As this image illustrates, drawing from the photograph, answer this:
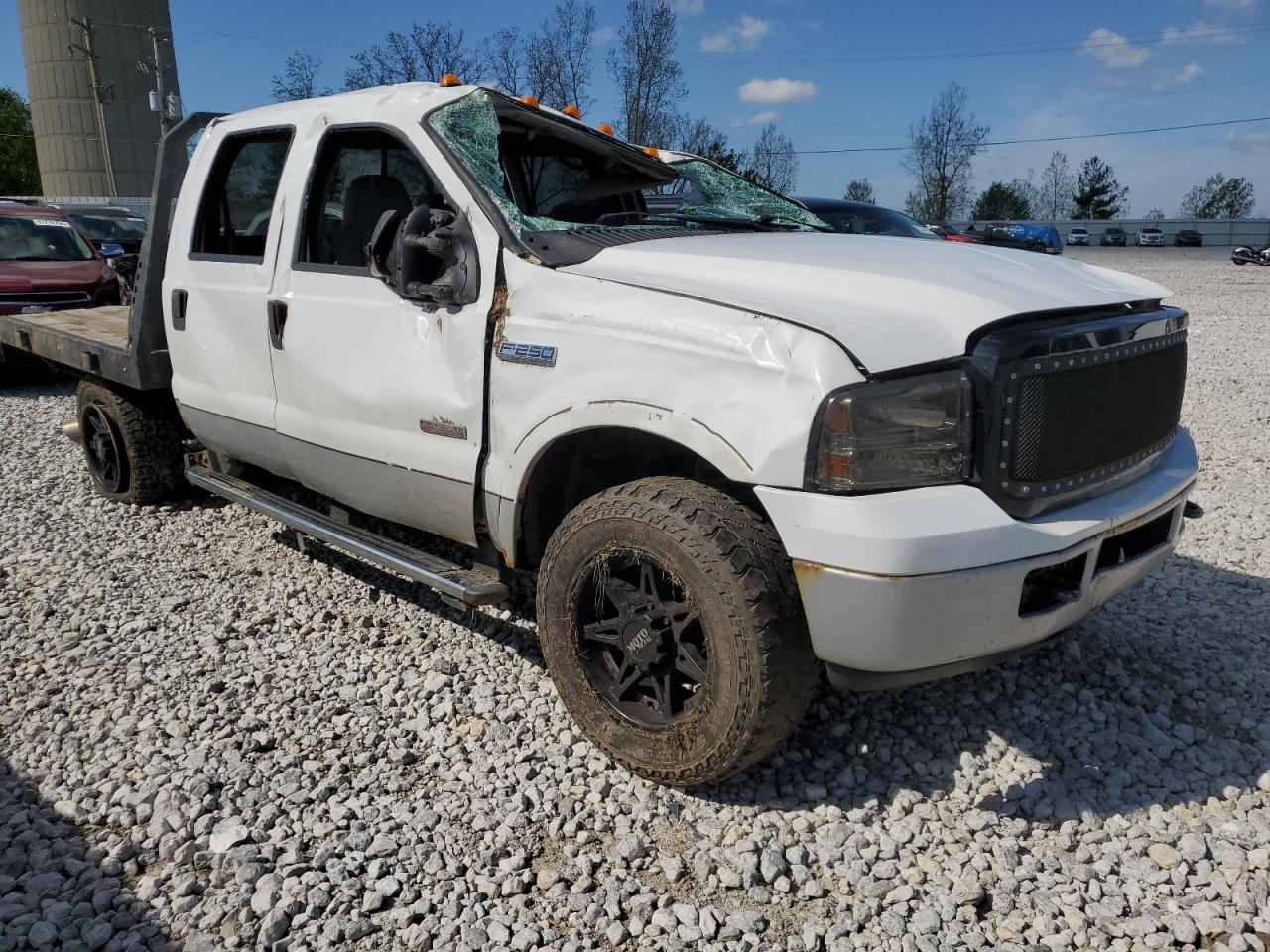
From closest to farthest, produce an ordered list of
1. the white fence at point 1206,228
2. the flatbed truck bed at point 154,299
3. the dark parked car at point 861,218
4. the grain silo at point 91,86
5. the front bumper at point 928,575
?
the front bumper at point 928,575, the flatbed truck bed at point 154,299, the dark parked car at point 861,218, the grain silo at point 91,86, the white fence at point 1206,228

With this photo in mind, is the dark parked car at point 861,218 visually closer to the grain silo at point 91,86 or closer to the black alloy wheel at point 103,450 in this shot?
the black alloy wheel at point 103,450

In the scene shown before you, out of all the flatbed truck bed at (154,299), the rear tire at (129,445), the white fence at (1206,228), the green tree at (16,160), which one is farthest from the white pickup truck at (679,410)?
the green tree at (16,160)

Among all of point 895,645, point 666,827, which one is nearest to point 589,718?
point 666,827

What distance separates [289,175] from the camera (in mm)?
3797

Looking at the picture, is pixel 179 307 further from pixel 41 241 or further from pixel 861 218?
pixel 861 218

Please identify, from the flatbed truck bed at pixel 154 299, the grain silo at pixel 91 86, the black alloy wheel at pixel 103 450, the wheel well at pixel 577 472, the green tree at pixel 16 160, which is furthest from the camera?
the green tree at pixel 16 160

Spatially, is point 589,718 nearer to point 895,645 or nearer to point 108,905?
point 895,645

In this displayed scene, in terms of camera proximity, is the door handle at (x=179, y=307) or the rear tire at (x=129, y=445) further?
the rear tire at (x=129, y=445)

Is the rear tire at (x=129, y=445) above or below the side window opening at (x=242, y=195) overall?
below

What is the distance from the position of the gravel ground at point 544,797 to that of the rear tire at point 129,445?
1172 mm

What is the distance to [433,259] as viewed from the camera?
3123 millimetres

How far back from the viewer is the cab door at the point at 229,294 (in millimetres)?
3932

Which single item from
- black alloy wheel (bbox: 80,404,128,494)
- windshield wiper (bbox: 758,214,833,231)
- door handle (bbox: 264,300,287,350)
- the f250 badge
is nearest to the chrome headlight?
the f250 badge

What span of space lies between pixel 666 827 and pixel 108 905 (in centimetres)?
145
